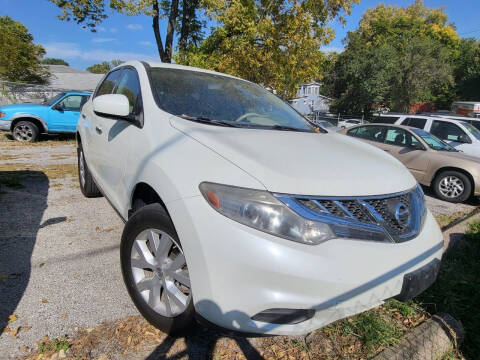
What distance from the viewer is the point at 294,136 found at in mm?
2135

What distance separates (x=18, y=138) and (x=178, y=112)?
946 centimetres

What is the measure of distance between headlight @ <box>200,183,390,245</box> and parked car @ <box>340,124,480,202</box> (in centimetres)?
582

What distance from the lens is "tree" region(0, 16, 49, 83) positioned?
25828 mm

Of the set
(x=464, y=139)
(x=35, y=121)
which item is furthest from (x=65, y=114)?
(x=464, y=139)

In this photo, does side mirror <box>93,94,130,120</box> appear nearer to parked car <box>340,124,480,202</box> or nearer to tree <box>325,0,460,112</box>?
parked car <box>340,124,480,202</box>

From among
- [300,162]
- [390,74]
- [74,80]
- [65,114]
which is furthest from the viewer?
[74,80]

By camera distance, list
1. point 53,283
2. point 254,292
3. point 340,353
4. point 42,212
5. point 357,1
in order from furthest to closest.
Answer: point 357,1
point 42,212
point 53,283
point 340,353
point 254,292

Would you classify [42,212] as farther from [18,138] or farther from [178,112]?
[18,138]

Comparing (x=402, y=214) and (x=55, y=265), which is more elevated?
(x=402, y=214)

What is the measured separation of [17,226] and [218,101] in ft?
8.42

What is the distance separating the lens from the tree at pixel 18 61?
25.8 meters

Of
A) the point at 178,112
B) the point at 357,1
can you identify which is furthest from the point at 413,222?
the point at 357,1

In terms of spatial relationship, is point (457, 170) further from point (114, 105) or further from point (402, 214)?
point (114, 105)

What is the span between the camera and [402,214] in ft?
5.46
